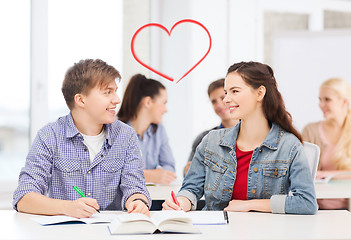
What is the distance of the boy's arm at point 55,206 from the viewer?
178 centimetres

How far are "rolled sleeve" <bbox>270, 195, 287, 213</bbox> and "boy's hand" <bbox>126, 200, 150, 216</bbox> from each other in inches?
18.5

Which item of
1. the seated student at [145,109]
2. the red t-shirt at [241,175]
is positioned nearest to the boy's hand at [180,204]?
the red t-shirt at [241,175]

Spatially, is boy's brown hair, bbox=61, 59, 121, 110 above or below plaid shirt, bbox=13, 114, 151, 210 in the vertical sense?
above

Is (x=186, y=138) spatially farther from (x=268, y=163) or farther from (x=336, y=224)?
(x=336, y=224)

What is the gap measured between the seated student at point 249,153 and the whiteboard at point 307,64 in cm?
218

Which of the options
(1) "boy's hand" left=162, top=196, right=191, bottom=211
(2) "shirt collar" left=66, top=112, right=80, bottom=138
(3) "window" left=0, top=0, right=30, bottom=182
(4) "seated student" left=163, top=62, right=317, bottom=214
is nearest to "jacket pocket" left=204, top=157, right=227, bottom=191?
(4) "seated student" left=163, top=62, right=317, bottom=214

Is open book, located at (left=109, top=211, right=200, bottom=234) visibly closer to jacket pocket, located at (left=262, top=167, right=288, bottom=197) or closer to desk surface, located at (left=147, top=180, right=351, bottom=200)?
jacket pocket, located at (left=262, top=167, right=288, bottom=197)

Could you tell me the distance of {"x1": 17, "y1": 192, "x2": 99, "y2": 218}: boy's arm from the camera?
178cm

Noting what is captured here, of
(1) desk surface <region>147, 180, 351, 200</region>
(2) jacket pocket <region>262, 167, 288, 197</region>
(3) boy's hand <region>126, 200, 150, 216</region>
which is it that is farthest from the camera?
(1) desk surface <region>147, 180, 351, 200</region>

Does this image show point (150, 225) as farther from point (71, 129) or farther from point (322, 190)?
point (322, 190)

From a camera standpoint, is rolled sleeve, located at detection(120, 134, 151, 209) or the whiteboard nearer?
rolled sleeve, located at detection(120, 134, 151, 209)

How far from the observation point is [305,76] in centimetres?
429

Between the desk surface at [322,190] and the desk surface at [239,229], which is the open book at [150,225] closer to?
the desk surface at [239,229]

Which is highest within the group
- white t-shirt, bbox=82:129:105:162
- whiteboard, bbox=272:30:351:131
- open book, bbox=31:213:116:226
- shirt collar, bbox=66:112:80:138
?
whiteboard, bbox=272:30:351:131
